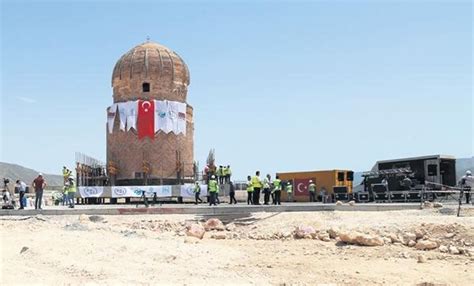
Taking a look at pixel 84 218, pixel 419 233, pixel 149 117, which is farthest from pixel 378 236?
pixel 149 117

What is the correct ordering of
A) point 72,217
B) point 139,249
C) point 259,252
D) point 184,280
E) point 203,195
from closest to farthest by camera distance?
point 184,280
point 139,249
point 259,252
point 72,217
point 203,195

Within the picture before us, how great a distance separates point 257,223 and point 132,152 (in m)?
18.0

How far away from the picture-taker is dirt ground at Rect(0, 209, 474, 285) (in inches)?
434

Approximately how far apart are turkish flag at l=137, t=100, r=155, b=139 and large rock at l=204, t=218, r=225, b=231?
16925 millimetres

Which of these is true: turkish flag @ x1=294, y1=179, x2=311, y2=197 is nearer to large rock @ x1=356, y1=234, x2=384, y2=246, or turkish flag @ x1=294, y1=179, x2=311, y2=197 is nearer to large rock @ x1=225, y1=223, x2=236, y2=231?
large rock @ x1=225, y1=223, x2=236, y2=231

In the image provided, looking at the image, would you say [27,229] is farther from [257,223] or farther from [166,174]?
[166,174]

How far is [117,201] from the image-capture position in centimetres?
3203

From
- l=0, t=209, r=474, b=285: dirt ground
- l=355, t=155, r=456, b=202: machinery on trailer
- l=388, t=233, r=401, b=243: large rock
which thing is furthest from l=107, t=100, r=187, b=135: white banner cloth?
l=388, t=233, r=401, b=243: large rock

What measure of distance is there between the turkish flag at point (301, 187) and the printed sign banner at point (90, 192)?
36.1 ft

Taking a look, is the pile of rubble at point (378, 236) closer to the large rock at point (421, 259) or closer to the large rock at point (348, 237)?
the large rock at point (348, 237)

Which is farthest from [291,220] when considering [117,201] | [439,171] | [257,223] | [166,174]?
[166,174]

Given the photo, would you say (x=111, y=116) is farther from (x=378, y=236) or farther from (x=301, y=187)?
(x=378, y=236)

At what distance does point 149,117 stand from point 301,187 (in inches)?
409

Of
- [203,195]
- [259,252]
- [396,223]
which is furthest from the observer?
[203,195]
